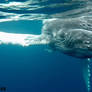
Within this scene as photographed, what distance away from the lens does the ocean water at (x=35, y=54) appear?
14.6 meters

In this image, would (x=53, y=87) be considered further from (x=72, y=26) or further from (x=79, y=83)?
(x=72, y=26)

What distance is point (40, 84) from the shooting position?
39.5 metres

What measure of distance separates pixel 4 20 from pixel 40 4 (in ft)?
21.8

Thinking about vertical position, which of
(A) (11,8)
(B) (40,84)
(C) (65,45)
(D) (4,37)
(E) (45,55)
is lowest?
(B) (40,84)

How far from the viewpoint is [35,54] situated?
45.0 m

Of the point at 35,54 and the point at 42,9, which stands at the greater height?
the point at 42,9

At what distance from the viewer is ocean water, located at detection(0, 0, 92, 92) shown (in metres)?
14.6

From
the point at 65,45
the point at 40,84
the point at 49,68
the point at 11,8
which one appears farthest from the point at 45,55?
the point at 65,45

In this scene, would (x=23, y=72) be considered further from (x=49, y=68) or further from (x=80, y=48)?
(x=80, y=48)

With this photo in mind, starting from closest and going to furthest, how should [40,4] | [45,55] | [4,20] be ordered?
[40,4] < [4,20] < [45,55]

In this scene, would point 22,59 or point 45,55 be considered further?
point 22,59

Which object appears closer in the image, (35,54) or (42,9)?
(42,9)

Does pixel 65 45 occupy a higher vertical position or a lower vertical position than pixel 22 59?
higher

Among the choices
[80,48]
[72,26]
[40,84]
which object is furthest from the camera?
[40,84]
